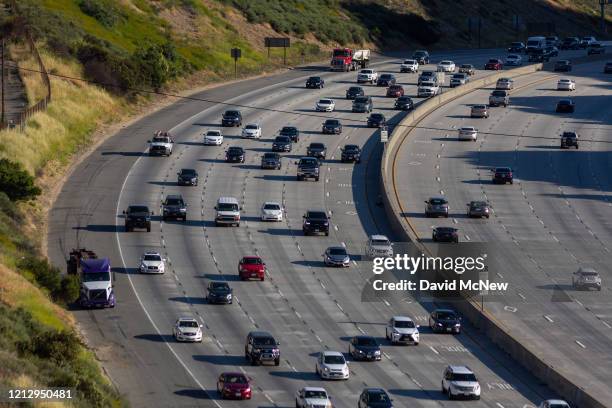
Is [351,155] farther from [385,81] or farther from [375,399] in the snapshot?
[375,399]

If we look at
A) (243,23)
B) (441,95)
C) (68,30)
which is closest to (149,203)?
(68,30)

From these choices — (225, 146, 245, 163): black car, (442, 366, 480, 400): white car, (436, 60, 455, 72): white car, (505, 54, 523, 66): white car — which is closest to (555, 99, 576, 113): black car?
(436, 60, 455, 72): white car

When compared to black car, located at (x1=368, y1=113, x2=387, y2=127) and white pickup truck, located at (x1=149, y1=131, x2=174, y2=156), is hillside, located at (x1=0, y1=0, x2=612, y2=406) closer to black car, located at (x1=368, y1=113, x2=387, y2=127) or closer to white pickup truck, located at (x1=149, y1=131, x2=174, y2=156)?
white pickup truck, located at (x1=149, y1=131, x2=174, y2=156)

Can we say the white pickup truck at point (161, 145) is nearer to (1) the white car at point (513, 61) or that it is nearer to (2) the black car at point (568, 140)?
(2) the black car at point (568, 140)

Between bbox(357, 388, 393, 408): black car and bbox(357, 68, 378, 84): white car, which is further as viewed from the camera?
bbox(357, 68, 378, 84): white car

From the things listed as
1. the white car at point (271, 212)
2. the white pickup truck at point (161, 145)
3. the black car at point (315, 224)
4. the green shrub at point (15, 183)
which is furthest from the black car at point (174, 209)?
the white pickup truck at point (161, 145)

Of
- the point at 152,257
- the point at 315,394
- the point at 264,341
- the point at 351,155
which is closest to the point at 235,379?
the point at 315,394

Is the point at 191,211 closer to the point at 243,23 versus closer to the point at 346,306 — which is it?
the point at 346,306
